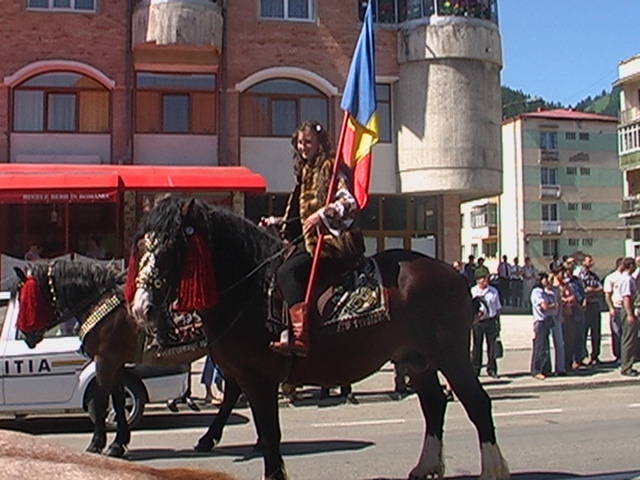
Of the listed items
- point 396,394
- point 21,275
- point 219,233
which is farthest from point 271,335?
point 396,394

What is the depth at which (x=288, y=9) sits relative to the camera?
24.2m

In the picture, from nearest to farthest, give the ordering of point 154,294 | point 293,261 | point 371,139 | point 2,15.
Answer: point 154,294 < point 293,261 < point 371,139 < point 2,15

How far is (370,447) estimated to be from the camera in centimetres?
878

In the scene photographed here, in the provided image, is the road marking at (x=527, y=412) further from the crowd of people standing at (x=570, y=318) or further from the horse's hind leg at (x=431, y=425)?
the horse's hind leg at (x=431, y=425)

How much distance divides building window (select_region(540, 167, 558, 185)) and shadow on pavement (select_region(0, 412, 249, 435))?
59175 mm

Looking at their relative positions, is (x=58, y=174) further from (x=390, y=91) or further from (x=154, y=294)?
(x=154, y=294)

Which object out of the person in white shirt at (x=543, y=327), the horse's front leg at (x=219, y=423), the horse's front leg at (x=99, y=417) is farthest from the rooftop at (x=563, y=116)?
the horse's front leg at (x=99, y=417)

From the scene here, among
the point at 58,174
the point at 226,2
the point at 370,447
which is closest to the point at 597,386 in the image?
the point at 370,447

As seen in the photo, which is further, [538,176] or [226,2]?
[538,176]

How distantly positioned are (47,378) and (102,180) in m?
10.1

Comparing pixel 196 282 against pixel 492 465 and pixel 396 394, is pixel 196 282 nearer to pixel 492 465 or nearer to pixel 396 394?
pixel 492 465

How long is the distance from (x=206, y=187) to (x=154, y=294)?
1524 centimetres

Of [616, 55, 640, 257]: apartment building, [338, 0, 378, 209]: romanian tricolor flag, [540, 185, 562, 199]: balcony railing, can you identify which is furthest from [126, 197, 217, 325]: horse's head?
[540, 185, 562, 199]: balcony railing

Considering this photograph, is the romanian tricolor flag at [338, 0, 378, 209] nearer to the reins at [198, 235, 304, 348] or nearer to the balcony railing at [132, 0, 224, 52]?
the reins at [198, 235, 304, 348]
